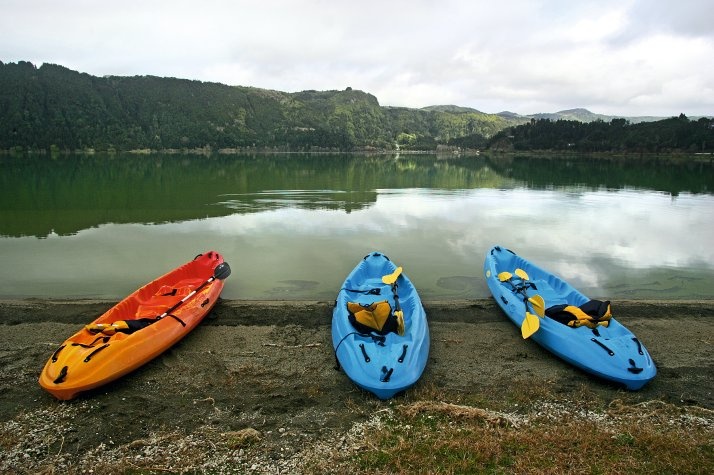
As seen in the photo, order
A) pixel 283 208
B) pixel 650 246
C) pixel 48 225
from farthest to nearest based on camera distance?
pixel 283 208, pixel 48 225, pixel 650 246

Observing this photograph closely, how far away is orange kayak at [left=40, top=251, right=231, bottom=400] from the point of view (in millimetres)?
6477

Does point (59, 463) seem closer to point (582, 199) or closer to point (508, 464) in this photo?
point (508, 464)

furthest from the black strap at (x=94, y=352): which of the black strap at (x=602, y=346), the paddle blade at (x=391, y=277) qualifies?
the black strap at (x=602, y=346)

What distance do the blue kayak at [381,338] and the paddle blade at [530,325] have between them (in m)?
1.82

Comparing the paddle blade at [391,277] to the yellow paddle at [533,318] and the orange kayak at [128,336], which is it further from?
the orange kayak at [128,336]

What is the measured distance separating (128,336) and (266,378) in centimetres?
237

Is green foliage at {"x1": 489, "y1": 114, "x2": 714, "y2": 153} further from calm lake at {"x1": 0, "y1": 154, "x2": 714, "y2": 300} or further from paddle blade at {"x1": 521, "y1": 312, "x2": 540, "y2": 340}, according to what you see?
paddle blade at {"x1": 521, "y1": 312, "x2": 540, "y2": 340}

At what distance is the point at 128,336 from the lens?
7.27m

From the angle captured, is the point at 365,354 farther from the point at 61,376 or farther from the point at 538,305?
the point at 61,376

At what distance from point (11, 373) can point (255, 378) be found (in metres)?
3.99

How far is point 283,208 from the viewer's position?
2639 cm

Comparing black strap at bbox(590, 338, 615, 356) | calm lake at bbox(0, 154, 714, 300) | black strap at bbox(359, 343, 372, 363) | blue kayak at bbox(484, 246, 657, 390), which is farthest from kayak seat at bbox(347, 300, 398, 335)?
calm lake at bbox(0, 154, 714, 300)

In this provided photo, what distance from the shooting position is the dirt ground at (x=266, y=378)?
18.9ft

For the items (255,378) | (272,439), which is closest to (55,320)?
(255,378)
